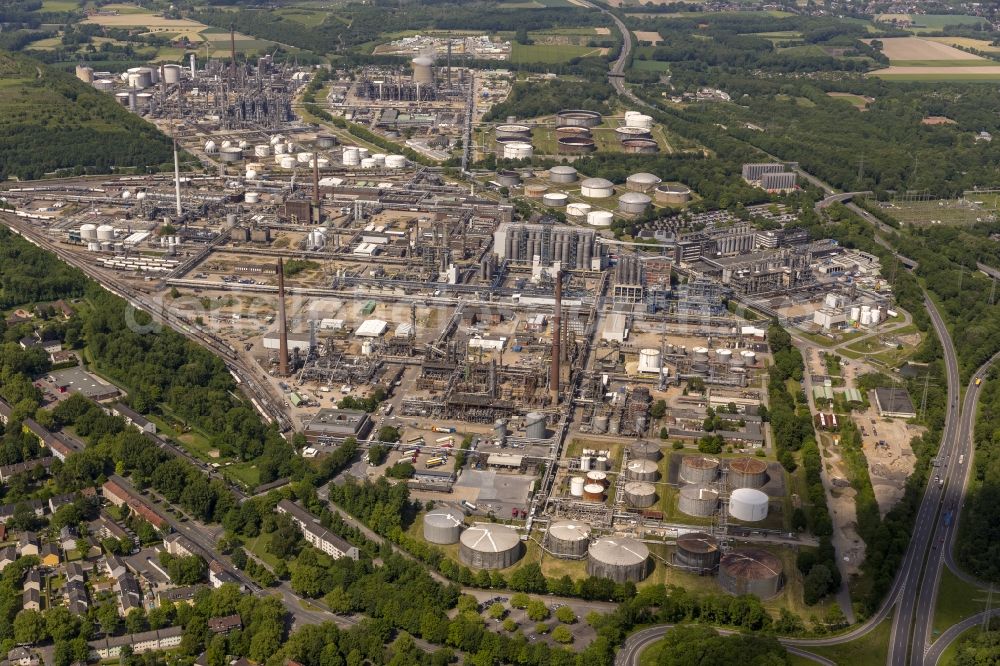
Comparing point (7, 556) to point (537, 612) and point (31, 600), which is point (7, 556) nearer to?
point (31, 600)

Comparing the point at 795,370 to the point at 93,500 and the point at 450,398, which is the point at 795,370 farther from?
the point at 93,500

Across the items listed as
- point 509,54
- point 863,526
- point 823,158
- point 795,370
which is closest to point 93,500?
A: point 863,526

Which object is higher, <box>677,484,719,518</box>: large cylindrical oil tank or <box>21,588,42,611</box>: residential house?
<box>677,484,719,518</box>: large cylindrical oil tank

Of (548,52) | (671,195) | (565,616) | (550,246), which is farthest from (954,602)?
(548,52)

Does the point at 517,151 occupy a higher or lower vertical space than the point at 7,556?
higher

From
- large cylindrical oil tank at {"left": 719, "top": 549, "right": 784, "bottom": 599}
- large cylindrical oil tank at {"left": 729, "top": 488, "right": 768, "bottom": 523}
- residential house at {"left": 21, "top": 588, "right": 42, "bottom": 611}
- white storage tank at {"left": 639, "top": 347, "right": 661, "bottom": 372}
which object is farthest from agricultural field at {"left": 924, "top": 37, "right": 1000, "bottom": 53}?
residential house at {"left": 21, "top": 588, "right": 42, "bottom": 611}

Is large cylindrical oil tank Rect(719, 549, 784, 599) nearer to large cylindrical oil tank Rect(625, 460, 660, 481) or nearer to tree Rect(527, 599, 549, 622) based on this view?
tree Rect(527, 599, 549, 622)

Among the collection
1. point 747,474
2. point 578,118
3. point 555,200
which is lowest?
point 747,474
